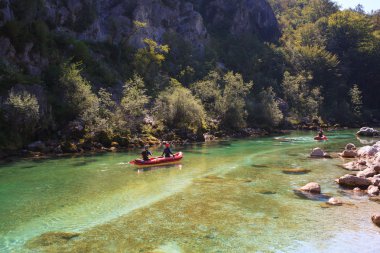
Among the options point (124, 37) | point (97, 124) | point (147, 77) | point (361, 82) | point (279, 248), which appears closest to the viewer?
point (279, 248)

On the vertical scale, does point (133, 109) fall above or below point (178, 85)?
below

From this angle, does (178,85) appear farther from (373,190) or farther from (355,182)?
(373,190)

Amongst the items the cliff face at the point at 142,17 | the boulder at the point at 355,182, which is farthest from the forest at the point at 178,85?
the boulder at the point at 355,182

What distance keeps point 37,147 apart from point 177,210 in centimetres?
2271

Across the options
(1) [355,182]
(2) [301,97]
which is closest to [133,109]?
(1) [355,182]

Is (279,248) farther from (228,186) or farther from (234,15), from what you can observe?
(234,15)

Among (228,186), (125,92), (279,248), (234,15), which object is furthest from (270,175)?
(234,15)

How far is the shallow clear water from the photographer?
1388 centimetres

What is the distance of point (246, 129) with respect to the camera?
204 ft

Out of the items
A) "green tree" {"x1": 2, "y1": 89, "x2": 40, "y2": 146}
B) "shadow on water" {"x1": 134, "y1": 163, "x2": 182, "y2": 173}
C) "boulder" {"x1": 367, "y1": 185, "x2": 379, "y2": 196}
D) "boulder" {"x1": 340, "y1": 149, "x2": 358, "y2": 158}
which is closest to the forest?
"green tree" {"x1": 2, "y1": 89, "x2": 40, "y2": 146}

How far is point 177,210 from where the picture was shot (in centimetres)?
1802

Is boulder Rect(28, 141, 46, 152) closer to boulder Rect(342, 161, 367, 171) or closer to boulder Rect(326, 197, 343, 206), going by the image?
boulder Rect(342, 161, 367, 171)

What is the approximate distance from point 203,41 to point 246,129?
34921 millimetres

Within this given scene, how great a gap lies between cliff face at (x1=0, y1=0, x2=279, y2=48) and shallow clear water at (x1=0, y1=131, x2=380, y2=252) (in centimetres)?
2839
